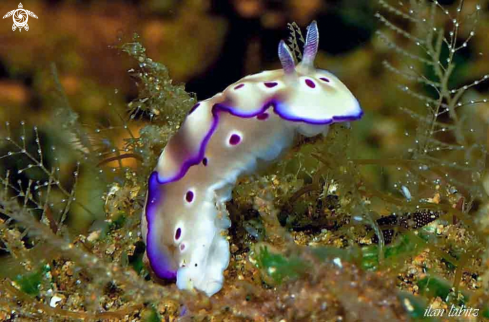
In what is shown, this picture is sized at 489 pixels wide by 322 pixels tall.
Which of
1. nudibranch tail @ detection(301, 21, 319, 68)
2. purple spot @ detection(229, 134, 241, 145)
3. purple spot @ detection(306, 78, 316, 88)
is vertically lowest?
purple spot @ detection(229, 134, 241, 145)

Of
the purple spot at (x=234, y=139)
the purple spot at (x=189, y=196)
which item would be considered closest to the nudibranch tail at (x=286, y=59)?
the purple spot at (x=234, y=139)

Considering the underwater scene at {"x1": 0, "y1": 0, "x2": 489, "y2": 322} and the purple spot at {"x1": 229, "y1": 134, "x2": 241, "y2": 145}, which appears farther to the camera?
the purple spot at {"x1": 229, "y1": 134, "x2": 241, "y2": 145}

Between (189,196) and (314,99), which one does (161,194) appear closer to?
(189,196)

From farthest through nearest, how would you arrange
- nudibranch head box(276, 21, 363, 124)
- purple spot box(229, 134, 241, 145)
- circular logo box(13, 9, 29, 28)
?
circular logo box(13, 9, 29, 28)
purple spot box(229, 134, 241, 145)
nudibranch head box(276, 21, 363, 124)

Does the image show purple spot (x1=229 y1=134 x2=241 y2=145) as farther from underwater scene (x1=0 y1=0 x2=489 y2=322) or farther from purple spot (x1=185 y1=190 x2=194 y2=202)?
purple spot (x1=185 y1=190 x2=194 y2=202)

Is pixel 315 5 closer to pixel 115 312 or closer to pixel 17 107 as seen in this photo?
pixel 17 107

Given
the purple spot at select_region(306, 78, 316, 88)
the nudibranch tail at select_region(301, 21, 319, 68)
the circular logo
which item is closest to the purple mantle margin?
the purple spot at select_region(306, 78, 316, 88)

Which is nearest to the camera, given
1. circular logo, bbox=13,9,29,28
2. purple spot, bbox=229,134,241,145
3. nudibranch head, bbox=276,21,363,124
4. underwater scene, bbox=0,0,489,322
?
underwater scene, bbox=0,0,489,322

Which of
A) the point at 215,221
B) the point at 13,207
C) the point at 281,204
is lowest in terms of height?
the point at 281,204

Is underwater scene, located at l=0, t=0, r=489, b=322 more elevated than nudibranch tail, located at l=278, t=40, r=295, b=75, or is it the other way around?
nudibranch tail, located at l=278, t=40, r=295, b=75

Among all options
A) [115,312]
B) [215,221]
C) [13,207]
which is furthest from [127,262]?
[13,207]
